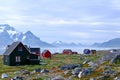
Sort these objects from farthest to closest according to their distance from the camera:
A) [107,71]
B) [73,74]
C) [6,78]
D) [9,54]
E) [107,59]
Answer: [9,54] < [107,59] < [6,78] < [73,74] < [107,71]

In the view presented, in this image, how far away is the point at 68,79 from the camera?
5528 centimetres

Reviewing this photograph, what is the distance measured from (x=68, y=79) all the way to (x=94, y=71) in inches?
213

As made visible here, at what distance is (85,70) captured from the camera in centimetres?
5788

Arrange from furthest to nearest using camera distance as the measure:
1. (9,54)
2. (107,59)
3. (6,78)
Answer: (9,54)
(107,59)
(6,78)

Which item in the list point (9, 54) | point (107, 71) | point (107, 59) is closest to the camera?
point (107, 71)

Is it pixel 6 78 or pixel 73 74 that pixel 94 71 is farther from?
pixel 6 78

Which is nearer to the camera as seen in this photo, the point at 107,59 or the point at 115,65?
the point at 115,65

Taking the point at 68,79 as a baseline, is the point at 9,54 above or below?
above

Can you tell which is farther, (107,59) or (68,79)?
(107,59)

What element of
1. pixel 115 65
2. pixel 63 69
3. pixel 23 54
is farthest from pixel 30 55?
pixel 115 65

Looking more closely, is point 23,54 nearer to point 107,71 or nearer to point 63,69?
point 63,69

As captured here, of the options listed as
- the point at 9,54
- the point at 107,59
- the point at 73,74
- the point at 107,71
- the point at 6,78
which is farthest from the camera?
the point at 9,54

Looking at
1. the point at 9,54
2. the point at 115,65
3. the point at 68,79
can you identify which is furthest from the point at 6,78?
the point at 9,54

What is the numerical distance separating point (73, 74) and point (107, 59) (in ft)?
42.8
